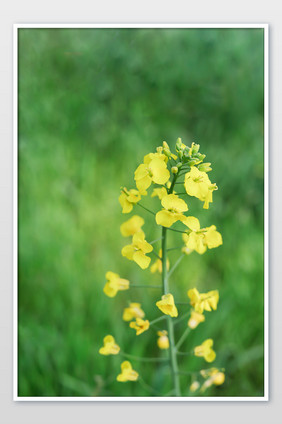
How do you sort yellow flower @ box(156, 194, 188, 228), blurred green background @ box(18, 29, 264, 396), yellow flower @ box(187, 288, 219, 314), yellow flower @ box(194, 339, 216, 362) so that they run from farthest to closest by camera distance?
blurred green background @ box(18, 29, 264, 396)
yellow flower @ box(194, 339, 216, 362)
yellow flower @ box(187, 288, 219, 314)
yellow flower @ box(156, 194, 188, 228)

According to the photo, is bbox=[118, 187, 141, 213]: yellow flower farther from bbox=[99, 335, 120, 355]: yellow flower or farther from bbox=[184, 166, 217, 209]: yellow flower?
bbox=[99, 335, 120, 355]: yellow flower

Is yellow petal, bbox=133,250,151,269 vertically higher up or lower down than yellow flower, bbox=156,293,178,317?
higher up

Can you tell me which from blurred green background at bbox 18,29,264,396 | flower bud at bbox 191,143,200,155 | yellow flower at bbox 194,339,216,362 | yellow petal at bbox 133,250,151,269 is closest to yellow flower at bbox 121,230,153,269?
yellow petal at bbox 133,250,151,269

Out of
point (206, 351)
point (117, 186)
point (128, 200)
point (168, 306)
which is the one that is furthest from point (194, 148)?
point (117, 186)

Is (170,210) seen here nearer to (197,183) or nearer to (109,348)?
(197,183)

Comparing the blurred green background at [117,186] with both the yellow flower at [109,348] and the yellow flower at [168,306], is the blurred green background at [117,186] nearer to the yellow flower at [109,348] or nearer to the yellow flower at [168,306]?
the yellow flower at [109,348]

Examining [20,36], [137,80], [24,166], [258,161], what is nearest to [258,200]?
[258,161]
